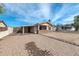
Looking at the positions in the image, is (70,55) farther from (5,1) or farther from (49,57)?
(5,1)

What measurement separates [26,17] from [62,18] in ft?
7.64

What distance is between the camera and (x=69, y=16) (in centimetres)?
759

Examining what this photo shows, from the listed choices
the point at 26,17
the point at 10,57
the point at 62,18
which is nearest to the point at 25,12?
the point at 26,17

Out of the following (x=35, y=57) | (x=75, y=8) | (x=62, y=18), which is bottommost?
(x=35, y=57)

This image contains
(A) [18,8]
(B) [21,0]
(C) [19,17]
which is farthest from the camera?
(C) [19,17]

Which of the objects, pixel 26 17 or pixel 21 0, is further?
pixel 26 17

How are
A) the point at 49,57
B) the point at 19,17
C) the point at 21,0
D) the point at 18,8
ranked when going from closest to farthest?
1. the point at 49,57
2. the point at 21,0
3. the point at 18,8
4. the point at 19,17

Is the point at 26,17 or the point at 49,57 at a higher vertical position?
the point at 26,17

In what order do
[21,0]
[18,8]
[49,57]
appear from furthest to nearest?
[18,8] → [21,0] → [49,57]

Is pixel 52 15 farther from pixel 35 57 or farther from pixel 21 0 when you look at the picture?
pixel 35 57

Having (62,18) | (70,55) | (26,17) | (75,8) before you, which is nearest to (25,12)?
(26,17)

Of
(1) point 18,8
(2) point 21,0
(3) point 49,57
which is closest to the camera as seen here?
(3) point 49,57

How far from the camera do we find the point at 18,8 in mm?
6965

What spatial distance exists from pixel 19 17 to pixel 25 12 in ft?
1.65
